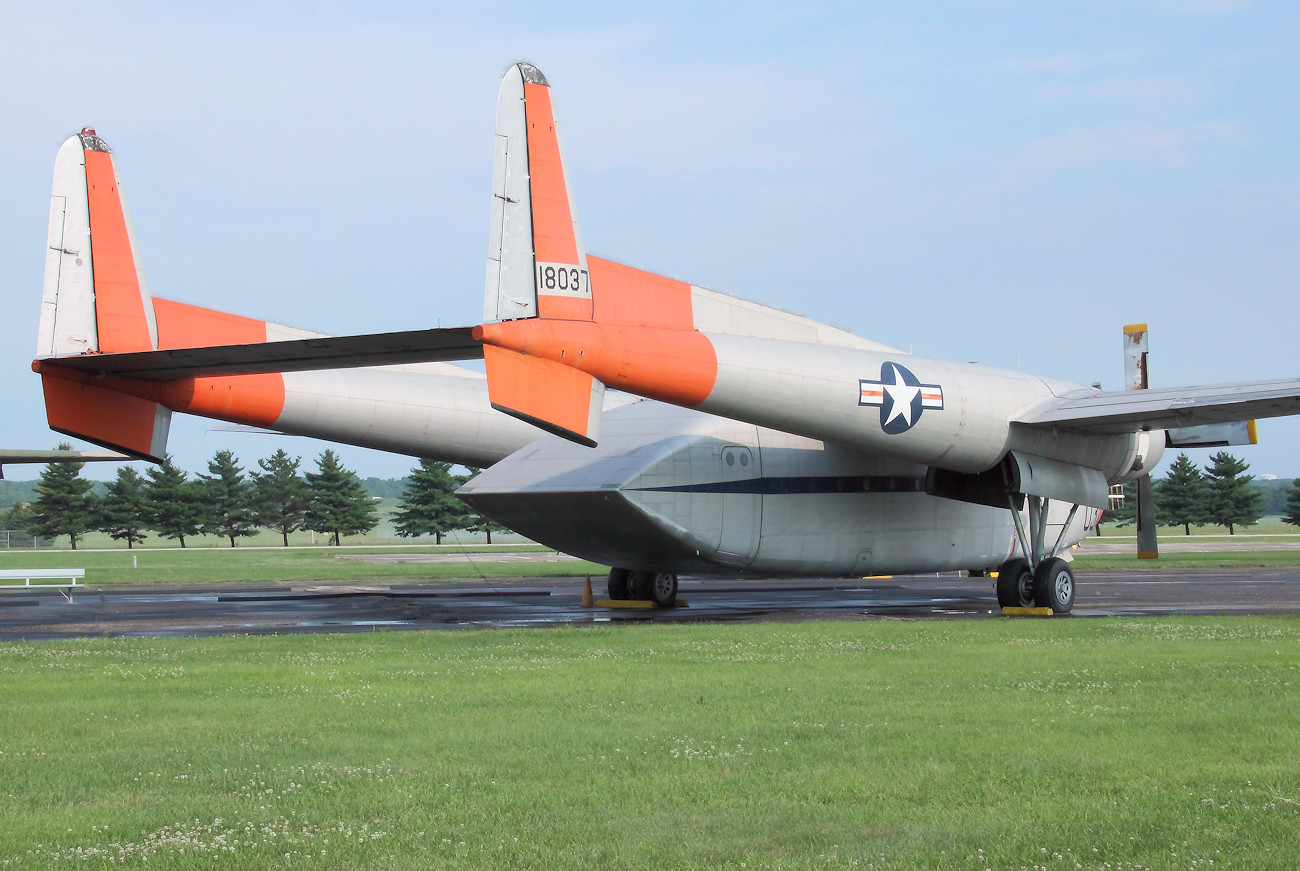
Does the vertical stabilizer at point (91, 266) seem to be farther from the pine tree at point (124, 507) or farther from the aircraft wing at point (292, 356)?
the pine tree at point (124, 507)

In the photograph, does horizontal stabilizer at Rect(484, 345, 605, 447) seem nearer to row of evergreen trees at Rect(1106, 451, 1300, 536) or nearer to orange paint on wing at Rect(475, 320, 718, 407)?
orange paint on wing at Rect(475, 320, 718, 407)

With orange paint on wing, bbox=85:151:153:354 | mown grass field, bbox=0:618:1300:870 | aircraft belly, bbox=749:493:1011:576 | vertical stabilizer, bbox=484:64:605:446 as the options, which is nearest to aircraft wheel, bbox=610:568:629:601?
aircraft belly, bbox=749:493:1011:576

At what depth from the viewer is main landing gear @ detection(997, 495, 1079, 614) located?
70.9 feet

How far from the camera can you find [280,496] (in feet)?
275

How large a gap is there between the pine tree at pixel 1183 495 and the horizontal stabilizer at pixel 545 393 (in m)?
85.4

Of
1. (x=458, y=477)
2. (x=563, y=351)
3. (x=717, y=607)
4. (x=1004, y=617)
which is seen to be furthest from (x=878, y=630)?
(x=458, y=477)

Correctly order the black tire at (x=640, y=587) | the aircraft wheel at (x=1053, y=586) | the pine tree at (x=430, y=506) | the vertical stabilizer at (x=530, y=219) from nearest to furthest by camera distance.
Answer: the vertical stabilizer at (x=530, y=219)
the aircraft wheel at (x=1053, y=586)
the black tire at (x=640, y=587)
the pine tree at (x=430, y=506)

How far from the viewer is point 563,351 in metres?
14.7

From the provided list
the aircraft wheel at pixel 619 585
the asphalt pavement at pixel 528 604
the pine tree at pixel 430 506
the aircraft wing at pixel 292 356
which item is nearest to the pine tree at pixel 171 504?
the pine tree at pixel 430 506

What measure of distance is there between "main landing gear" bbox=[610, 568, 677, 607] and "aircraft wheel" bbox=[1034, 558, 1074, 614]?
7.31 metres

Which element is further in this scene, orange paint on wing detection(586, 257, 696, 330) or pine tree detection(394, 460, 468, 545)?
pine tree detection(394, 460, 468, 545)

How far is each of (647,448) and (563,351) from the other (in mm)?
6638

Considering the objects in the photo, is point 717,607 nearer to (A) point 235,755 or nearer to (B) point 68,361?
(B) point 68,361

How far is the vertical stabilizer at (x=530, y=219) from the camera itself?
577 inches
